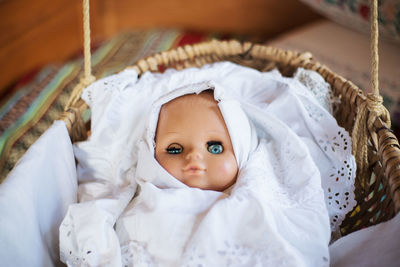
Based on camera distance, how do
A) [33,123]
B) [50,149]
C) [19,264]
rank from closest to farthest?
[19,264] < [50,149] < [33,123]

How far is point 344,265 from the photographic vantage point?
2.31ft

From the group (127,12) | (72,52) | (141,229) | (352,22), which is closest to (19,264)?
(141,229)

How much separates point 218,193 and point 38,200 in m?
0.35

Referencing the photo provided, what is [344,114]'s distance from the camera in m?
0.98

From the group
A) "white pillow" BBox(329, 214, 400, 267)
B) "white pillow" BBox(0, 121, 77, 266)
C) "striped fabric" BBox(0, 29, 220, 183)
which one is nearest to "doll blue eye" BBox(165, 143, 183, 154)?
"white pillow" BBox(0, 121, 77, 266)

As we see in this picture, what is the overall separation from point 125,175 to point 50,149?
0.19m

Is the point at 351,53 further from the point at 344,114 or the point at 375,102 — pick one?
the point at 375,102

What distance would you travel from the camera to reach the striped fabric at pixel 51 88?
1.25 metres

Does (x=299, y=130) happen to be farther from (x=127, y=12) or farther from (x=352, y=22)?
(x=127, y=12)

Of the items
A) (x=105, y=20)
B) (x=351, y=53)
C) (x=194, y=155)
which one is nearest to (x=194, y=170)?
(x=194, y=155)

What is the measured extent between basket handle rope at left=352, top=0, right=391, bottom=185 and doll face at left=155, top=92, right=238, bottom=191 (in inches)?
11.1

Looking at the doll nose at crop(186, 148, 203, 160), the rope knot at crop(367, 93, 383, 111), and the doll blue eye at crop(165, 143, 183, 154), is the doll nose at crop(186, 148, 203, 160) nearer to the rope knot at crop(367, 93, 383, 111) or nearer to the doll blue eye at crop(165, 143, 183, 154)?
the doll blue eye at crop(165, 143, 183, 154)

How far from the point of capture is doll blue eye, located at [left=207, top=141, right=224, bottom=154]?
807 millimetres

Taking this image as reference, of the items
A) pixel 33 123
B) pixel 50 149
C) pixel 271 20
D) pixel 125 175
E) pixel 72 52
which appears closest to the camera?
pixel 50 149
